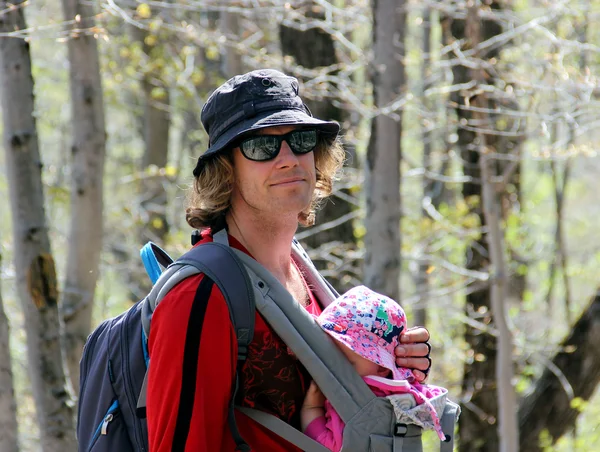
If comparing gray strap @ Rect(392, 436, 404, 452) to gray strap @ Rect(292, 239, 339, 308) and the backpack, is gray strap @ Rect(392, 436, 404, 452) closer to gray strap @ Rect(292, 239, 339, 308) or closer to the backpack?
the backpack

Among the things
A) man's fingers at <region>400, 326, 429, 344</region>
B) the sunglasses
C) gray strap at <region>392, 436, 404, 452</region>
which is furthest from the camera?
man's fingers at <region>400, 326, 429, 344</region>

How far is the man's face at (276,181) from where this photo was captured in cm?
240

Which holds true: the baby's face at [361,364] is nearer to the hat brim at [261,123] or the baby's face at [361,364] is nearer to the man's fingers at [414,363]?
the man's fingers at [414,363]

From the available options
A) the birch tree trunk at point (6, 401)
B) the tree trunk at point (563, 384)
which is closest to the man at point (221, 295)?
the birch tree trunk at point (6, 401)

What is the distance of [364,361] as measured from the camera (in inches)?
93.0

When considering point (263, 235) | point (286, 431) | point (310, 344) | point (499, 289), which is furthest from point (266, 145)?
point (499, 289)

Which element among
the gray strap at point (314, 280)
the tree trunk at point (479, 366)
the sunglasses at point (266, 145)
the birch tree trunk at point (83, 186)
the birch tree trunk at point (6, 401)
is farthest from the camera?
the tree trunk at point (479, 366)

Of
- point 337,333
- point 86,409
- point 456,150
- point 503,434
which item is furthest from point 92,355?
point 456,150

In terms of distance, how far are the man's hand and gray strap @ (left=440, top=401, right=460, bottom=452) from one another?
117 millimetres

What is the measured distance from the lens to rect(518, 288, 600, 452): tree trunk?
7.35 meters

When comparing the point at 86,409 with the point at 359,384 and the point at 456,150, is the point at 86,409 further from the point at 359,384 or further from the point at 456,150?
the point at 456,150

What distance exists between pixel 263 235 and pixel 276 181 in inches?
6.8

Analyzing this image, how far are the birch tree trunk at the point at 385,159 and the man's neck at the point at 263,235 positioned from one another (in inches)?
131

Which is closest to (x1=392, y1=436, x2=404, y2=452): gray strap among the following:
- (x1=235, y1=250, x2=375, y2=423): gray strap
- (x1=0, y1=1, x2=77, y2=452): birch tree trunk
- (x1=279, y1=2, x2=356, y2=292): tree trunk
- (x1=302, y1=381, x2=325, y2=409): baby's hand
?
(x1=235, y1=250, x2=375, y2=423): gray strap
